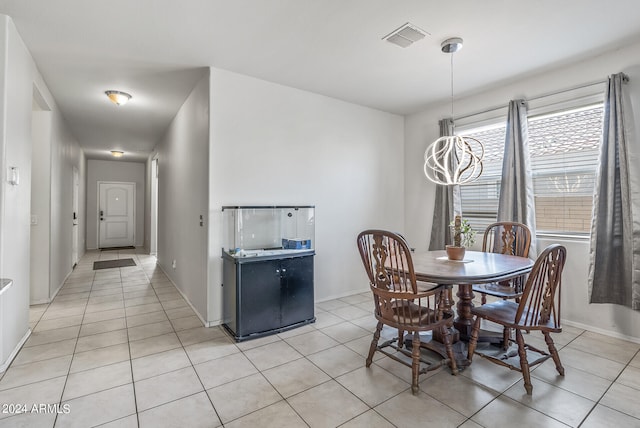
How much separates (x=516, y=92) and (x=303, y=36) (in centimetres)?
260

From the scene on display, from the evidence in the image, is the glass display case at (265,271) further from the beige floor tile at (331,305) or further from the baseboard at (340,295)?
the baseboard at (340,295)

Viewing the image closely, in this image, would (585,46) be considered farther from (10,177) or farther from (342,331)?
(10,177)

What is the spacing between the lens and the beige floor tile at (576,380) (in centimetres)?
204

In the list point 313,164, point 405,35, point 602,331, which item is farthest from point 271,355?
point 602,331

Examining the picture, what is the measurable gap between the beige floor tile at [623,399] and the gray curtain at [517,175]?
149cm

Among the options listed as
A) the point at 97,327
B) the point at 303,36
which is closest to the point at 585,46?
the point at 303,36

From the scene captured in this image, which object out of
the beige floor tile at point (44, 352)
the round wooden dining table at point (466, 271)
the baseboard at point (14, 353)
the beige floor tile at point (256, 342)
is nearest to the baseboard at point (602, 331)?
the round wooden dining table at point (466, 271)

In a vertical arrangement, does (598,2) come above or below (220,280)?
above

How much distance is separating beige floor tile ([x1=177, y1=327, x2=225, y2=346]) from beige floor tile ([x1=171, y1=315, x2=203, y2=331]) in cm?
8

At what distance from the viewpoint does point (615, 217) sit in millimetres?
2857

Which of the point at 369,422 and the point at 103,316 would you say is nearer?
the point at 369,422

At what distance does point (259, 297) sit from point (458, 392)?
5.76 feet

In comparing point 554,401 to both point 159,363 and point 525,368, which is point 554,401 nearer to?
point 525,368

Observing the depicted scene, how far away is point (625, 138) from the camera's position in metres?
2.81
